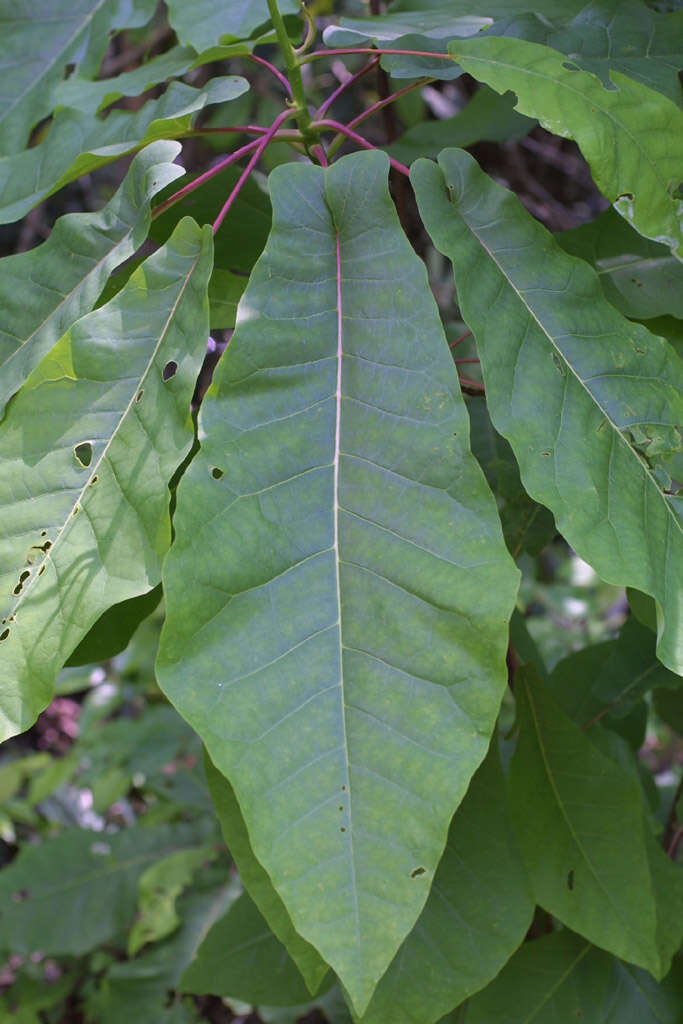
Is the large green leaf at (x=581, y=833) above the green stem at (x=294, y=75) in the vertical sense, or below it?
below

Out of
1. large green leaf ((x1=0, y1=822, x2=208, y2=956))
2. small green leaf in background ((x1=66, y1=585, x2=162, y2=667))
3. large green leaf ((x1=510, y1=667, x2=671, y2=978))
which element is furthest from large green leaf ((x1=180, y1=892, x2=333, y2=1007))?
large green leaf ((x1=0, y1=822, x2=208, y2=956))

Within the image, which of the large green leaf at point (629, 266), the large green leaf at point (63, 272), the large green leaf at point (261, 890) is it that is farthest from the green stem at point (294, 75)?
the large green leaf at point (261, 890)

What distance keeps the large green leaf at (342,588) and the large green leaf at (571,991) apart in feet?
2.04

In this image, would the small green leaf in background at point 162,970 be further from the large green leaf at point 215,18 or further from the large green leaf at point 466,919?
the large green leaf at point 215,18

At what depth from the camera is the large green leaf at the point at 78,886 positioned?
6.40 feet

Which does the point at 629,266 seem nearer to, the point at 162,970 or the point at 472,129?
the point at 472,129

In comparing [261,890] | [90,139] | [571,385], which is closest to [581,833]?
[261,890]

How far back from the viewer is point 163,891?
1939 mm

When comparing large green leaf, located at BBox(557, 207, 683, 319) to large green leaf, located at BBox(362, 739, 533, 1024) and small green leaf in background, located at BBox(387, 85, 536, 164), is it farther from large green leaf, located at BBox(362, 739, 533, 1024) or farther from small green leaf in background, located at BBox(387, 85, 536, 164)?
large green leaf, located at BBox(362, 739, 533, 1024)

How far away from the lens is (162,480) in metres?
0.76

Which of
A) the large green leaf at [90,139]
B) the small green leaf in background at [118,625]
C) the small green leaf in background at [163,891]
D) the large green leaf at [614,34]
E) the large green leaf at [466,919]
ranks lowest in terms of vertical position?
the small green leaf in background at [163,891]

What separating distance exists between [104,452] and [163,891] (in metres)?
1.41

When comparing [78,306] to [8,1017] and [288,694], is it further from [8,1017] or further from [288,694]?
[8,1017]

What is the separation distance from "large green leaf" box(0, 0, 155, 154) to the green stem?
0.44 metres
